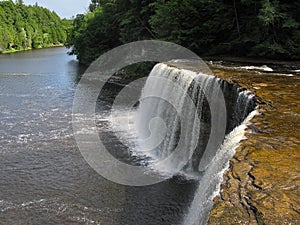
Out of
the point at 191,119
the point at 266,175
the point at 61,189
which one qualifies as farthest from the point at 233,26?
the point at 266,175

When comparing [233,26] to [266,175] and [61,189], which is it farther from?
[266,175]

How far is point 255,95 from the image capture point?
7719 mm

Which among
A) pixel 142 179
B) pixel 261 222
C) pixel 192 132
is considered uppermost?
pixel 261 222

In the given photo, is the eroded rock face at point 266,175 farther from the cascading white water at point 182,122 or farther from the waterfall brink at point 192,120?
the cascading white water at point 182,122

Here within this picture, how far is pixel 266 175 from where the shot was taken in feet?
14.0

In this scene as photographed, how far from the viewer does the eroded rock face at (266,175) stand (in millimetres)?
3479

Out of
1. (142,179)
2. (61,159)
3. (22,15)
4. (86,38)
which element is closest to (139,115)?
(61,159)

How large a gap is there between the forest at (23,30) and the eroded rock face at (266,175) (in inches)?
2616

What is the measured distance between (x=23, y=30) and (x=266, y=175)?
84122 mm

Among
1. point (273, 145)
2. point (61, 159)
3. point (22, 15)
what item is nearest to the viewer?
point (273, 145)

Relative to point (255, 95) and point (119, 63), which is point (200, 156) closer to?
point (255, 95)

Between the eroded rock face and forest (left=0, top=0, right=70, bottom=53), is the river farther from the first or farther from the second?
forest (left=0, top=0, right=70, bottom=53)

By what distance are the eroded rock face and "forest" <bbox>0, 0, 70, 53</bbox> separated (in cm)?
6644

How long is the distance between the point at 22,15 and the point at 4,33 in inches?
1281
